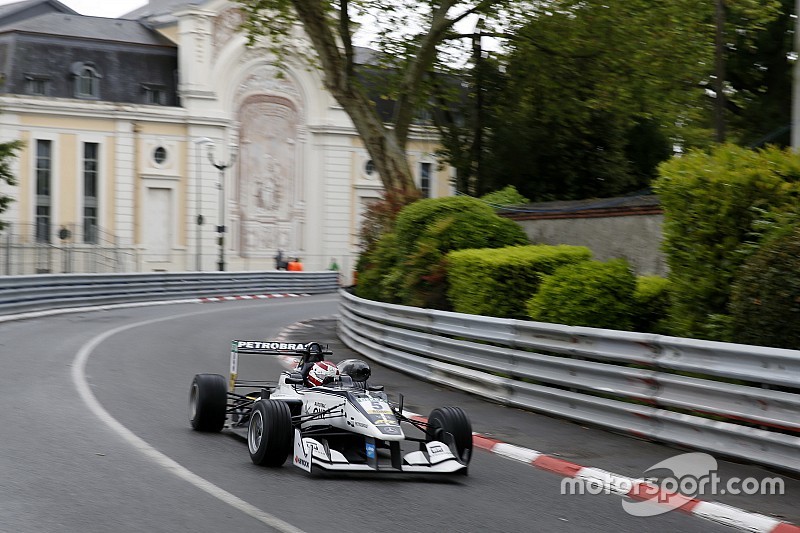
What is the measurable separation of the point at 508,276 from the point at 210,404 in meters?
5.64

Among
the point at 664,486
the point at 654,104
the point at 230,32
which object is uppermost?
the point at 230,32

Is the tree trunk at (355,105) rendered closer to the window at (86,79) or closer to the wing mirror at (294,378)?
the wing mirror at (294,378)

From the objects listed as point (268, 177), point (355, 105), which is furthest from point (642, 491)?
point (268, 177)

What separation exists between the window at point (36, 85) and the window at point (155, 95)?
16.2ft

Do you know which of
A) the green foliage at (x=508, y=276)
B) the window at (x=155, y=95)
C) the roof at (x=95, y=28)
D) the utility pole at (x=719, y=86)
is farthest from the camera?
the roof at (x=95, y=28)

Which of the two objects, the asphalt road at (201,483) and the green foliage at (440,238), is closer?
the asphalt road at (201,483)

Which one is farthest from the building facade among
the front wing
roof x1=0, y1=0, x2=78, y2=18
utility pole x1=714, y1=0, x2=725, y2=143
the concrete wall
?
the front wing

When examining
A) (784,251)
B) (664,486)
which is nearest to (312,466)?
(664,486)

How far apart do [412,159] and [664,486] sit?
55533 mm

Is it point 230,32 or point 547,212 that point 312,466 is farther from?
point 230,32

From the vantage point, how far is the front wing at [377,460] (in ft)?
26.4

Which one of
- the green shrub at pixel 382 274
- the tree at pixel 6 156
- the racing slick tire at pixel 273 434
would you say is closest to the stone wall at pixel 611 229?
the green shrub at pixel 382 274

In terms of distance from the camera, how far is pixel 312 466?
Answer: 8109 mm

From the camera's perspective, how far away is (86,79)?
56062mm
